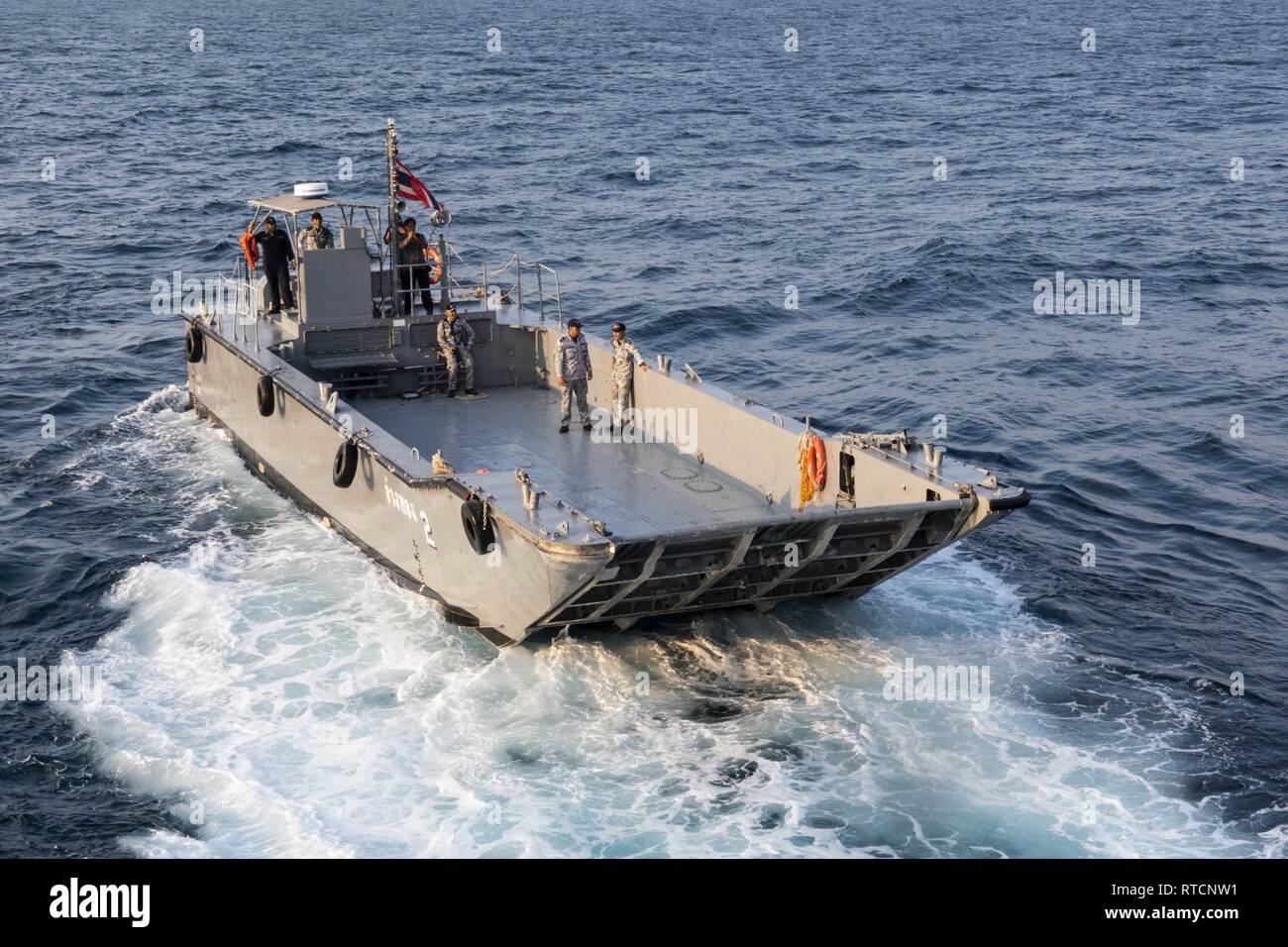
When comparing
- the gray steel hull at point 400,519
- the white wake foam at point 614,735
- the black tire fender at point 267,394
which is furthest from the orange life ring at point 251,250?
the white wake foam at point 614,735

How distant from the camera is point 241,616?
53.4 feet

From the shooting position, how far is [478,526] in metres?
14.5

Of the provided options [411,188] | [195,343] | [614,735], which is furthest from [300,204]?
[614,735]

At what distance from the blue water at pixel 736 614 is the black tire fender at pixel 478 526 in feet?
3.92

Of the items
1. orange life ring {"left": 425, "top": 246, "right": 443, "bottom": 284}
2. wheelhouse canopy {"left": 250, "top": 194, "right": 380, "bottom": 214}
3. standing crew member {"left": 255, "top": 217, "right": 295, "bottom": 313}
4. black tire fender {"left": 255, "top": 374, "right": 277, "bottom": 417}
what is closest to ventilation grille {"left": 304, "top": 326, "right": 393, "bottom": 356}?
orange life ring {"left": 425, "top": 246, "right": 443, "bottom": 284}

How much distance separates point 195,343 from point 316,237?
8.73 ft

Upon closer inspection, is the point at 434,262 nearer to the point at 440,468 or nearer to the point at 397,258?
the point at 397,258

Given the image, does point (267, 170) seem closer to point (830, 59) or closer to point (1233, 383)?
point (1233, 383)

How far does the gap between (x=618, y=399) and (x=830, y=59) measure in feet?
188

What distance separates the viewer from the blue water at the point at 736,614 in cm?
1266

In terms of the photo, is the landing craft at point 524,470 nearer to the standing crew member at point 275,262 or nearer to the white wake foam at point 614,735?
the standing crew member at point 275,262

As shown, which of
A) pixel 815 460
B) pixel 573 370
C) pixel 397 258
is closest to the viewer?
pixel 815 460

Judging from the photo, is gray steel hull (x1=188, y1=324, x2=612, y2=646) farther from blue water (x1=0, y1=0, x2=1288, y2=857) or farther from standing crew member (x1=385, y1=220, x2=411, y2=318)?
standing crew member (x1=385, y1=220, x2=411, y2=318)
